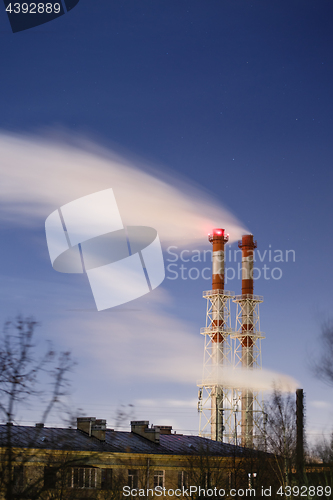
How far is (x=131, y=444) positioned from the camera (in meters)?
38.7

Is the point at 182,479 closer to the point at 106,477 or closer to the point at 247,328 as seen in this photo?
the point at 106,477

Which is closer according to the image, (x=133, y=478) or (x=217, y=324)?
(x=133, y=478)

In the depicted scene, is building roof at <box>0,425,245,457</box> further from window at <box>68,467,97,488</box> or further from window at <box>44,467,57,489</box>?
window at <box>44,467,57,489</box>

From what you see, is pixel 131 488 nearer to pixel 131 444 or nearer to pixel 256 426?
pixel 131 444

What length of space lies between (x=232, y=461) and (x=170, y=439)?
194 inches

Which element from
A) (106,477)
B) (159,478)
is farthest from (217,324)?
(106,477)

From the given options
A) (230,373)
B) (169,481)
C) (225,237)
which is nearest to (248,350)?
(230,373)
